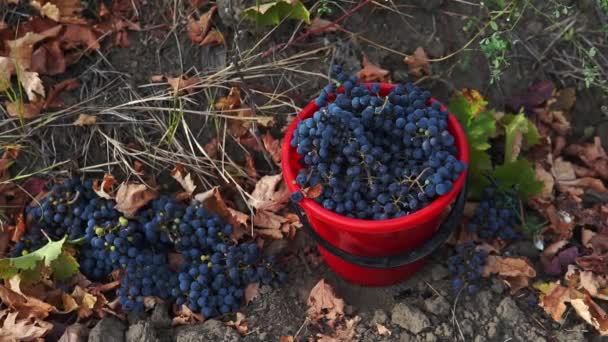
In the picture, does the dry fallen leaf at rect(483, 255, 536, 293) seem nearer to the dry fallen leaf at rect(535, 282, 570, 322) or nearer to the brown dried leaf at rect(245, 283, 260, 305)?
the dry fallen leaf at rect(535, 282, 570, 322)

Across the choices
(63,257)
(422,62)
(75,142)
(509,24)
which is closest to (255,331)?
(63,257)

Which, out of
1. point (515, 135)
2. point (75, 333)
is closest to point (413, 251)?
point (515, 135)

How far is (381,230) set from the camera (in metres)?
1.74

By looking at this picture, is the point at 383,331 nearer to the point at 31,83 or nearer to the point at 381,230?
the point at 381,230

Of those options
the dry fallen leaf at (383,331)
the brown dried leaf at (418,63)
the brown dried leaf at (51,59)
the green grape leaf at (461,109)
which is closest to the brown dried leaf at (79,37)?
the brown dried leaf at (51,59)

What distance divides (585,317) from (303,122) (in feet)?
3.41

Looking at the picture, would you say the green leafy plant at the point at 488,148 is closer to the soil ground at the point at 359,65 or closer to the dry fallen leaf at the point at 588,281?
the soil ground at the point at 359,65

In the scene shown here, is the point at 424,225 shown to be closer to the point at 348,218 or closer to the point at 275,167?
the point at 348,218

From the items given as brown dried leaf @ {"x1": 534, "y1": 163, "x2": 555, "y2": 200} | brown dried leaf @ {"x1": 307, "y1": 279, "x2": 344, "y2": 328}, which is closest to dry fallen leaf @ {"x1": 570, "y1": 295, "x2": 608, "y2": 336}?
brown dried leaf @ {"x1": 534, "y1": 163, "x2": 555, "y2": 200}

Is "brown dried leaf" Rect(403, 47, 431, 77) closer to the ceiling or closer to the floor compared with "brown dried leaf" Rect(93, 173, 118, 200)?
closer to the ceiling

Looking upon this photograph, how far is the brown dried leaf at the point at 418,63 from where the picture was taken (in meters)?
2.35

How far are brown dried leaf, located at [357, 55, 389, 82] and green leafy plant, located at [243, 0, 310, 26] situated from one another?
259mm

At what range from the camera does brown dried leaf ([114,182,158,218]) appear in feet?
7.11

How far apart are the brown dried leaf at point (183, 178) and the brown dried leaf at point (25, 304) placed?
574mm
